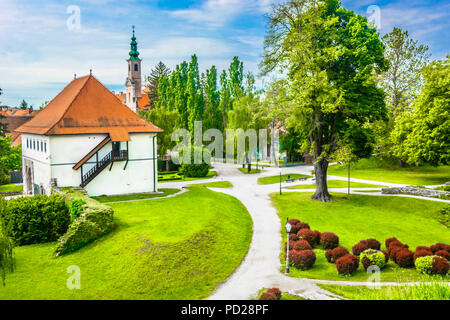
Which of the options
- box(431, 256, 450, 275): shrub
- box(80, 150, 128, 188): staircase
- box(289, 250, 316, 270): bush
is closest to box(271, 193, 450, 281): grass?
box(289, 250, 316, 270): bush

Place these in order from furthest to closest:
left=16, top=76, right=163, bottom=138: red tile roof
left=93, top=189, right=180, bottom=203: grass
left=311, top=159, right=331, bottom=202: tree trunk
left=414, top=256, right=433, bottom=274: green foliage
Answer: left=311, top=159, right=331, bottom=202: tree trunk → left=93, top=189, right=180, bottom=203: grass → left=16, top=76, right=163, bottom=138: red tile roof → left=414, top=256, right=433, bottom=274: green foliage

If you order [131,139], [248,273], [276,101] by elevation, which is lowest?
[248,273]

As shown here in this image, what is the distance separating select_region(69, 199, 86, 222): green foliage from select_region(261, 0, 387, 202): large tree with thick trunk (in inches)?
823

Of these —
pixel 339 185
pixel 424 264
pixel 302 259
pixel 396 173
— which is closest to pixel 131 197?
pixel 302 259

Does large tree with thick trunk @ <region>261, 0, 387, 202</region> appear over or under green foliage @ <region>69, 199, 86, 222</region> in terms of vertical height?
over

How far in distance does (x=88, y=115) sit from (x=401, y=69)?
48879 mm

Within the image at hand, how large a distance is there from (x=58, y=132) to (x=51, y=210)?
35.5ft

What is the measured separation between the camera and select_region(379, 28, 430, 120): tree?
2178 inches

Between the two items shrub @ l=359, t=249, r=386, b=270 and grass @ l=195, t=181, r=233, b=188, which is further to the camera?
grass @ l=195, t=181, r=233, b=188

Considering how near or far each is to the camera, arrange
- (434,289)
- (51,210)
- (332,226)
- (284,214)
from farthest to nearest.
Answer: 1. (284,214)
2. (332,226)
3. (51,210)
4. (434,289)

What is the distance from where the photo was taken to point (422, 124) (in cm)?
4059

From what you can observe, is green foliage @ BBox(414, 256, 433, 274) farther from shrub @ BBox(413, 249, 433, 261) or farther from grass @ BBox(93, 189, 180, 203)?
grass @ BBox(93, 189, 180, 203)
